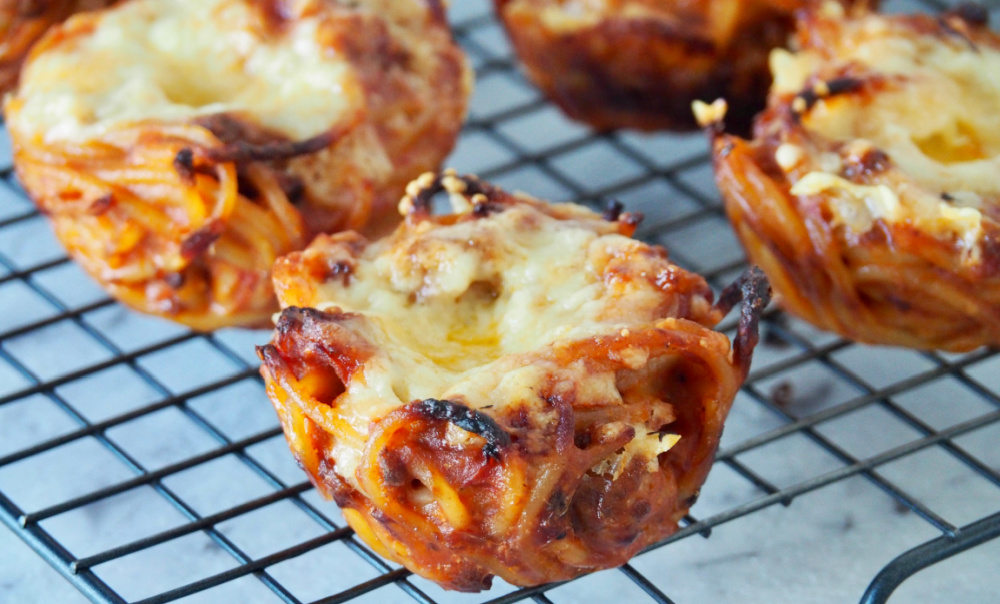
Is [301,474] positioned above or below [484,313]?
below

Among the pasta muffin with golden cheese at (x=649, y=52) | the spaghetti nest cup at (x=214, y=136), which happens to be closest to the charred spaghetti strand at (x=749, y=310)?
the spaghetti nest cup at (x=214, y=136)

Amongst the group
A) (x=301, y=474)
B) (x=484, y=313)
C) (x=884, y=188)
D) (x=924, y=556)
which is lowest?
(x=301, y=474)

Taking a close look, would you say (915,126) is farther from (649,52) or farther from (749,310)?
→ (649,52)

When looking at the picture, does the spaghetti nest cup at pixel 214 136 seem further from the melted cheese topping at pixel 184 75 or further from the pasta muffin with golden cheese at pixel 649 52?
the pasta muffin with golden cheese at pixel 649 52

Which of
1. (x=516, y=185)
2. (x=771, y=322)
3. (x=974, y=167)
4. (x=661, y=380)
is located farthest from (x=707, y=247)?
(x=661, y=380)

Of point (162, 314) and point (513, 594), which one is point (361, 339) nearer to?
point (513, 594)

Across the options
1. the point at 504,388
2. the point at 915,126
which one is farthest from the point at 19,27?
the point at 915,126

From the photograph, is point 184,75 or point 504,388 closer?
point 504,388
